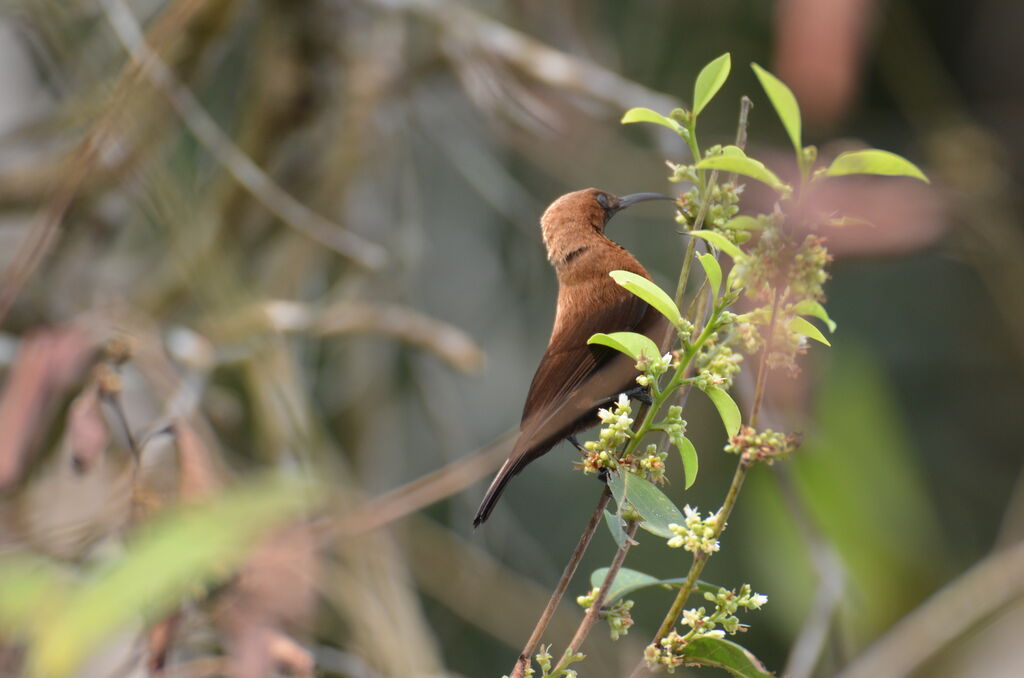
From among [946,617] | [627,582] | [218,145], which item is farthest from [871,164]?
[946,617]

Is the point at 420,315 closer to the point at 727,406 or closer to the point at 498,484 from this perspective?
the point at 498,484

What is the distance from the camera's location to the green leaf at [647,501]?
2.49 feet

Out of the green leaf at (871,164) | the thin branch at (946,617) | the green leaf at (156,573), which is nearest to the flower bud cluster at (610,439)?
the green leaf at (871,164)

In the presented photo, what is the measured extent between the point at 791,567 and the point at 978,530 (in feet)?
6.16

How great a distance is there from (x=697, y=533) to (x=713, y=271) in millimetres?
195

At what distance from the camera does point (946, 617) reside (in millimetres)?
2648

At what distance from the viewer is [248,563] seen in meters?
1.85

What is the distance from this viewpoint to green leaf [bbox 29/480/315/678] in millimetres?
1505

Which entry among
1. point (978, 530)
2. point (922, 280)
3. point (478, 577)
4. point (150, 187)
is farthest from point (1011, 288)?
point (150, 187)

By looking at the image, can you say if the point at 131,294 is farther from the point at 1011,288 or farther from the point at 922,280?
the point at 922,280

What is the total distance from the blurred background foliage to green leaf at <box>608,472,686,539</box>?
81 centimetres

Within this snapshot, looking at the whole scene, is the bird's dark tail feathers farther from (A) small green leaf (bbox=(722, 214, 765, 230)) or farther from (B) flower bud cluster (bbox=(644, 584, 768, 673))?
(A) small green leaf (bbox=(722, 214, 765, 230))

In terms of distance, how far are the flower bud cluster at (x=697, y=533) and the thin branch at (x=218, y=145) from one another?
5.69 feet

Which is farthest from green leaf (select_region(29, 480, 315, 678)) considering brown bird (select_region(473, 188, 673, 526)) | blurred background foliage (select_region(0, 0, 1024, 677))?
brown bird (select_region(473, 188, 673, 526))
